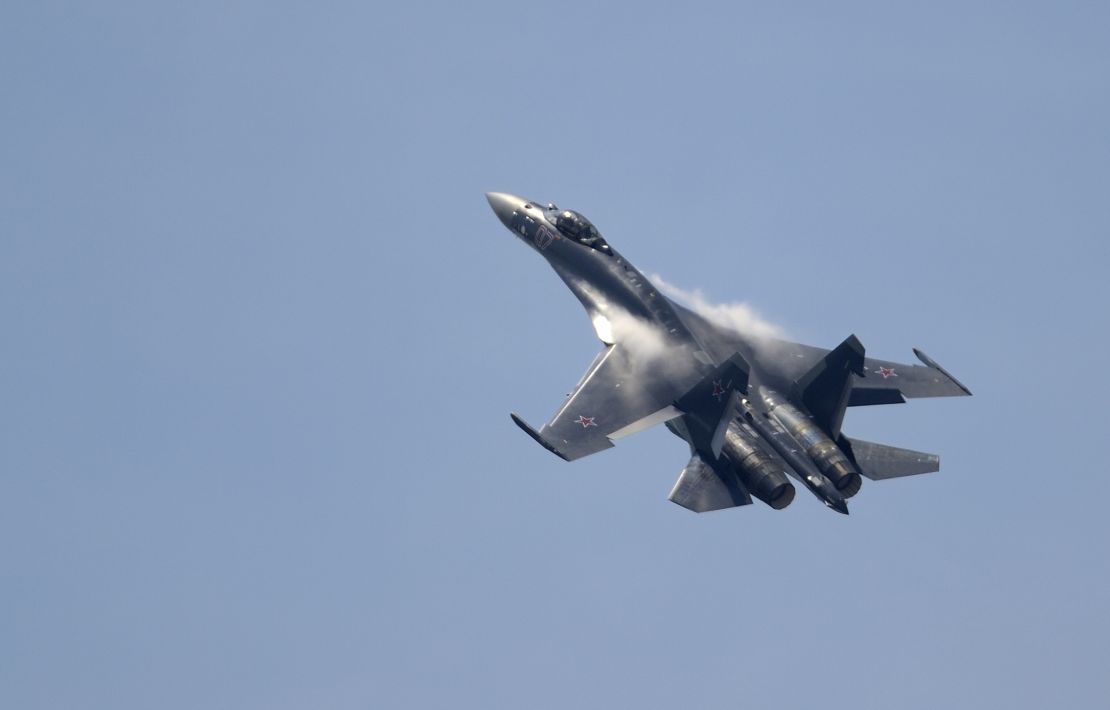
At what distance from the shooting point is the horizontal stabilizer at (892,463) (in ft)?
210

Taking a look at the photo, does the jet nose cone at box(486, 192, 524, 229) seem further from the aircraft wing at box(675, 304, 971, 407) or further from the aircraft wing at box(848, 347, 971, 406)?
the aircraft wing at box(848, 347, 971, 406)

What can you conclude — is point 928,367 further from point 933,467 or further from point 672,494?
point 672,494

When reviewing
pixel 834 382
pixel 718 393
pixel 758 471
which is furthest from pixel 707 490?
pixel 834 382

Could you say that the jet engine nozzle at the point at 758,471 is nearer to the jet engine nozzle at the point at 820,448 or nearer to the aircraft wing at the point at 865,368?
the jet engine nozzle at the point at 820,448

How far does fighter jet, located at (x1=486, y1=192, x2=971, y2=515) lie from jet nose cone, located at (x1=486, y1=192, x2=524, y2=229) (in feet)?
10.0

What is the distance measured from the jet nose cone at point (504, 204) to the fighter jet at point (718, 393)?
3059mm

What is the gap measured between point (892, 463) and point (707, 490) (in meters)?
6.83

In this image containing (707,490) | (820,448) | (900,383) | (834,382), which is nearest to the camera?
(707,490)

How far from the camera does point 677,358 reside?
6875 cm

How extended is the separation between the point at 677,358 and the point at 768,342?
14.8 ft

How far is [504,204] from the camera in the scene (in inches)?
3063

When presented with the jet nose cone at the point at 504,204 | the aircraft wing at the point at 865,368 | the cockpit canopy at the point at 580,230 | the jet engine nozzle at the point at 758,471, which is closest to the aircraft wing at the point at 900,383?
the aircraft wing at the point at 865,368

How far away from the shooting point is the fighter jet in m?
63.4

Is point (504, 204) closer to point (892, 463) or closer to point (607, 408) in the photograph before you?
point (607, 408)
